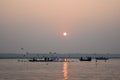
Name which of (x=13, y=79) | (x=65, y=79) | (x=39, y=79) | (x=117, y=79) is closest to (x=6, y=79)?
(x=13, y=79)

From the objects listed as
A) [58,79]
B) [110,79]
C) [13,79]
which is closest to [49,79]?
[58,79]

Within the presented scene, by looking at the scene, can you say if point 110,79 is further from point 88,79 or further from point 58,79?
point 58,79

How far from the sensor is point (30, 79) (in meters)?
63.0

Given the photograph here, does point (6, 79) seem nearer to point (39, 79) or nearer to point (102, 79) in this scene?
point (39, 79)

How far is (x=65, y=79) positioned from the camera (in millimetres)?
63625

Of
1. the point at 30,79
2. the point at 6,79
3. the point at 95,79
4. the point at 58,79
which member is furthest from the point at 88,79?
the point at 6,79

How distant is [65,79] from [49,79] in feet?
9.08

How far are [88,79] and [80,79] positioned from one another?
1.38m

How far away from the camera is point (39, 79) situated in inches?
2457

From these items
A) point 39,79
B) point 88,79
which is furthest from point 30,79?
point 88,79

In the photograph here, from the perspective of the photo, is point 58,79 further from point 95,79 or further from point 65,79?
point 95,79

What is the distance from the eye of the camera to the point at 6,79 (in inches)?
2509

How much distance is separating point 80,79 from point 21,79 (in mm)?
10128

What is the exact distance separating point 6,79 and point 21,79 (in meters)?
2.56
